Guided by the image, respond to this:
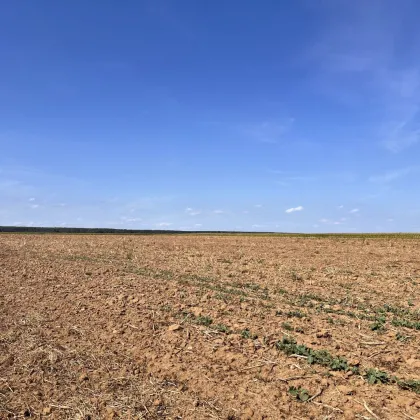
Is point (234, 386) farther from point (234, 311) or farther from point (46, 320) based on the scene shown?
point (46, 320)

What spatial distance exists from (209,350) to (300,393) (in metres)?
2.03

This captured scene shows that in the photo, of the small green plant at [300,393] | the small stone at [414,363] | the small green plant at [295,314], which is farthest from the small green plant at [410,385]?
the small green plant at [295,314]

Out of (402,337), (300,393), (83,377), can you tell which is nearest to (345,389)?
(300,393)

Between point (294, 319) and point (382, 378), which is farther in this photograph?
point (294, 319)

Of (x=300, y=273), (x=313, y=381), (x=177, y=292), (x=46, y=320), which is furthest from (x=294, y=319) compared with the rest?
(x=300, y=273)

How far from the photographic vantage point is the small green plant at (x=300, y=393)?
5640mm

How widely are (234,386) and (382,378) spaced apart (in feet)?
6.84

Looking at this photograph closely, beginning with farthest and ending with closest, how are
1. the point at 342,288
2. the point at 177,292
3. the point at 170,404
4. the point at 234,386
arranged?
the point at 342,288 → the point at 177,292 → the point at 234,386 → the point at 170,404

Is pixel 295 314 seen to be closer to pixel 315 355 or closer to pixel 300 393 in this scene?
pixel 315 355

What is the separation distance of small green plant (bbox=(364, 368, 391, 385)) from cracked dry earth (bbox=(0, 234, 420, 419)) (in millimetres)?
14

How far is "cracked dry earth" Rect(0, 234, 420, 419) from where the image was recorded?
5.61 meters

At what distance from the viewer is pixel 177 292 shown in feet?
38.4

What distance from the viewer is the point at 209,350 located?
7.38m

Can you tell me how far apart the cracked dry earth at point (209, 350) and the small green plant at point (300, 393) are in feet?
0.05
